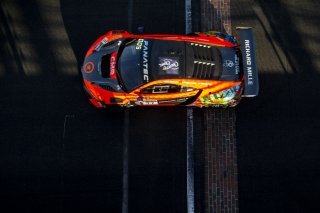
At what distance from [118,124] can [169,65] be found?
2378mm

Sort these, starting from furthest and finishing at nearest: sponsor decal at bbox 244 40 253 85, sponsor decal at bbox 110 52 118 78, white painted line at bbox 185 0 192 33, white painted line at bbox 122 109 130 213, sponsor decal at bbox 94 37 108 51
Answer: white painted line at bbox 185 0 192 33 → white painted line at bbox 122 109 130 213 → sponsor decal at bbox 94 37 108 51 → sponsor decal at bbox 110 52 118 78 → sponsor decal at bbox 244 40 253 85

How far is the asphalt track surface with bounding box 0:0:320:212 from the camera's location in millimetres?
8703

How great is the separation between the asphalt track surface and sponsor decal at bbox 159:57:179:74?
1616mm

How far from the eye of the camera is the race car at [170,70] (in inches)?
310

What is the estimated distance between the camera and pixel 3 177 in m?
8.66

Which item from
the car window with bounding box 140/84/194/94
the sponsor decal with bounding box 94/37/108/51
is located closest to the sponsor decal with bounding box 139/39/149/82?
the car window with bounding box 140/84/194/94

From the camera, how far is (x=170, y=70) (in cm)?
784

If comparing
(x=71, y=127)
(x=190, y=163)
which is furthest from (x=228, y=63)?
(x=71, y=127)

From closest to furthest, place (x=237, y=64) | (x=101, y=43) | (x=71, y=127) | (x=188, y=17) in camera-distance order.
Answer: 1. (x=237, y=64)
2. (x=101, y=43)
3. (x=71, y=127)
4. (x=188, y=17)

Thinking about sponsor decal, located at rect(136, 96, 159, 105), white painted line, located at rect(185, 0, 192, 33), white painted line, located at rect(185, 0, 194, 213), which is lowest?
white painted line, located at rect(185, 0, 194, 213)

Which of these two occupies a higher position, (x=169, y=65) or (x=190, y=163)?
(x=169, y=65)

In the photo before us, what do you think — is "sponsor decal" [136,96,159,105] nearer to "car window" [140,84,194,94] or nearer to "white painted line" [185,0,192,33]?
"car window" [140,84,194,94]

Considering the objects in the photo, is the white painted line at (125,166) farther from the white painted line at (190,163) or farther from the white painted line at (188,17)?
the white painted line at (188,17)

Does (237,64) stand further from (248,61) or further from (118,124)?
(118,124)
